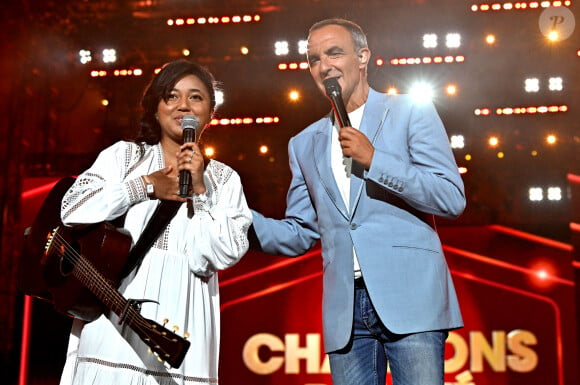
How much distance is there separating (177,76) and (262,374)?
14.1ft

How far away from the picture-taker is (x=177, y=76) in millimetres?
2283

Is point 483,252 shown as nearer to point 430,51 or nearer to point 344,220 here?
point 430,51

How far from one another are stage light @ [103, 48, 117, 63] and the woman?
576cm

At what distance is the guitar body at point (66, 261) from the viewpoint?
199cm

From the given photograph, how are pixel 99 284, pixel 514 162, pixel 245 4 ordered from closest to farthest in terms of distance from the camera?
1. pixel 99 284
2. pixel 514 162
3. pixel 245 4

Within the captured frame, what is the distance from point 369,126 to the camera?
2246 mm

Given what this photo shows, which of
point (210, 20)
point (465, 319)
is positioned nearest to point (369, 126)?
point (465, 319)

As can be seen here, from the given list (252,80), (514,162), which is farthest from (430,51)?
(252,80)

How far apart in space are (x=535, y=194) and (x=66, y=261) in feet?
18.6

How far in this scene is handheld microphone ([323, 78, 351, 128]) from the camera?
81.4 inches

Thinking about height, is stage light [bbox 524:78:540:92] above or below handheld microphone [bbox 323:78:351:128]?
above

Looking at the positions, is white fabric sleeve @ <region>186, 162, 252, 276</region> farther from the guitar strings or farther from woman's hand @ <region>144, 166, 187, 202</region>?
the guitar strings

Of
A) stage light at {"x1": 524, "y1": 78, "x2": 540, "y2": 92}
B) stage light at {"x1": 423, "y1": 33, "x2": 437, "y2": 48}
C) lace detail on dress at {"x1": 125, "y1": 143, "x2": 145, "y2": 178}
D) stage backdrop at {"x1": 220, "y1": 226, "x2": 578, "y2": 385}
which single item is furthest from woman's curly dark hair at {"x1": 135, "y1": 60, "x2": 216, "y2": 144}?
stage light at {"x1": 524, "y1": 78, "x2": 540, "y2": 92}

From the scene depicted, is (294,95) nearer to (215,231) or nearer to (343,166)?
(343,166)
